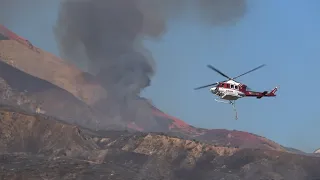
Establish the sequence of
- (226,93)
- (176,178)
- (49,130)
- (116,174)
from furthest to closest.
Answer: (49,130)
(176,178)
(116,174)
(226,93)

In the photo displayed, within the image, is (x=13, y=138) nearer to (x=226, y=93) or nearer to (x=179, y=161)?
(x=179, y=161)

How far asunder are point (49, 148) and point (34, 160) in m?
23.9

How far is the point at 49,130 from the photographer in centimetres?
19950

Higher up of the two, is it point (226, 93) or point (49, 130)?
point (49, 130)

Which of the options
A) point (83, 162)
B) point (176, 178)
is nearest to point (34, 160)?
point (83, 162)

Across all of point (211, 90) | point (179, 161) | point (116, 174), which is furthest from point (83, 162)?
point (211, 90)

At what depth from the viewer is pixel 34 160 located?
167 metres

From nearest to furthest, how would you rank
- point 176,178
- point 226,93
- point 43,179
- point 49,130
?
1. point 226,93
2. point 43,179
3. point 176,178
4. point 49,130

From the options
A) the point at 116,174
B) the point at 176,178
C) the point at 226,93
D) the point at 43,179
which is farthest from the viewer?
the point at 176,178

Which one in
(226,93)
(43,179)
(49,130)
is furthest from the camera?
(49,130)

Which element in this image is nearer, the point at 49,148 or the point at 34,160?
the point at 34,160

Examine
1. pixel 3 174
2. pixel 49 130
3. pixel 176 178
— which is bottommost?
pixel 3 174

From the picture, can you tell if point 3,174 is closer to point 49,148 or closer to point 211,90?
point 49,148

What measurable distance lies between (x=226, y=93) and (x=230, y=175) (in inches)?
4466
